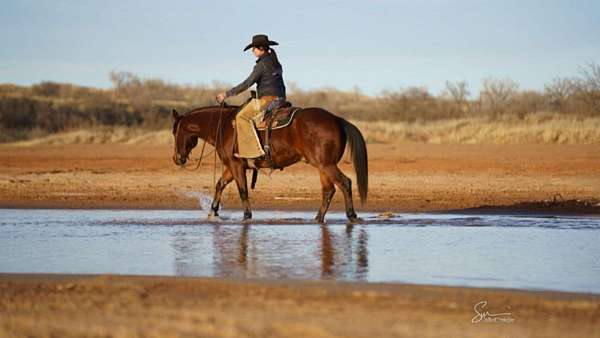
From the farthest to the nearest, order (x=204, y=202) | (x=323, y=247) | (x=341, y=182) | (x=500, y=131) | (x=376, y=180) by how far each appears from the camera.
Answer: (x=500, y=131)
(x=376, y=180)
(x=204, y=202)
(x=341, y=182)
(x=323, y=247)

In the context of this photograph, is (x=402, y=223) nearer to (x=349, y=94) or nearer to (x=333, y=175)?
(x=333, y=175)

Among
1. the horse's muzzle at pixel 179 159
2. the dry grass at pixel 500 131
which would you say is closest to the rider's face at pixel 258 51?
the horse's muzzle at pixel 179 159

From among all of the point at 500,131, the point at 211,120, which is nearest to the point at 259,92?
the point at 211,120

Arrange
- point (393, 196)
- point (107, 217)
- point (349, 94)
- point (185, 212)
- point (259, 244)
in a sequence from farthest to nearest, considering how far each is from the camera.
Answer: point (349, 94), point (393, 196), point (185, 212), point (107, 217), point (259, 244)

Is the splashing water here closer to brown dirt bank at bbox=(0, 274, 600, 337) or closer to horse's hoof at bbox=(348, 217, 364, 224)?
horse's hoof at bbox=(348, 217, 364, 224)

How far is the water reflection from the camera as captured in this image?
941 cm

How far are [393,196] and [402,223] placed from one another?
4.39 m

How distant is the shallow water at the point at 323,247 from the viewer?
9.34 metres

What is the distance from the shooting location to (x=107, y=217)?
1505 centimetres

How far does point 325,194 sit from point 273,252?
330 centimetres

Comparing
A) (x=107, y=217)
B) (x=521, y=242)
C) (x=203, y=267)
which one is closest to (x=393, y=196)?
(x=107, y=217)
